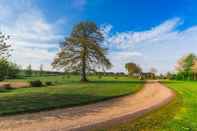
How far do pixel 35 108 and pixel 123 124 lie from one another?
5404 mm

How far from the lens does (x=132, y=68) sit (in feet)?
369

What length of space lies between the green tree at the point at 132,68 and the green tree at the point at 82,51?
67.9 m

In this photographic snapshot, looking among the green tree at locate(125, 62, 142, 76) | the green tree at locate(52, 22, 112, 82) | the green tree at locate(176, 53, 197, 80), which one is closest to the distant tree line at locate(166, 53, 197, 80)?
the green tree at locate(176, 53, 197, 80)

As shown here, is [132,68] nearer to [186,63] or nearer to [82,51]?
[186,63]

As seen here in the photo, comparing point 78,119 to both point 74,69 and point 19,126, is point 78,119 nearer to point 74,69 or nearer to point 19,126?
point 19,126

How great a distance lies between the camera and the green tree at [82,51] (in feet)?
147

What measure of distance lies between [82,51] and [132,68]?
70792 millimetres

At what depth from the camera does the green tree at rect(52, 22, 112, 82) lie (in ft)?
147

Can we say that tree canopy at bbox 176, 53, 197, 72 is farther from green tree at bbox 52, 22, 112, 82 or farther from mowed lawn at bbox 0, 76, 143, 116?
mowed lawn at bbox 0, 76, 143, 116

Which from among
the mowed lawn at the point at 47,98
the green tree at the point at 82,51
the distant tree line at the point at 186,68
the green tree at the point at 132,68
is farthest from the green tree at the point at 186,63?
the mowed lawn at the point at 47,98

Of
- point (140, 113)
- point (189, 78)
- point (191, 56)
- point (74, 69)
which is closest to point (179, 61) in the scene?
point (191, 56)

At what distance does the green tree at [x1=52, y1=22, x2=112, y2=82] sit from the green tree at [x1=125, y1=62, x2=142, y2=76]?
67.9 m

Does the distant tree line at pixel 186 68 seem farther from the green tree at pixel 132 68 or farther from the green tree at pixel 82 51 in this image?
the green tree at pixel 82 51

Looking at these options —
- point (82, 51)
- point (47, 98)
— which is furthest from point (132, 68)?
point (47, 98)
